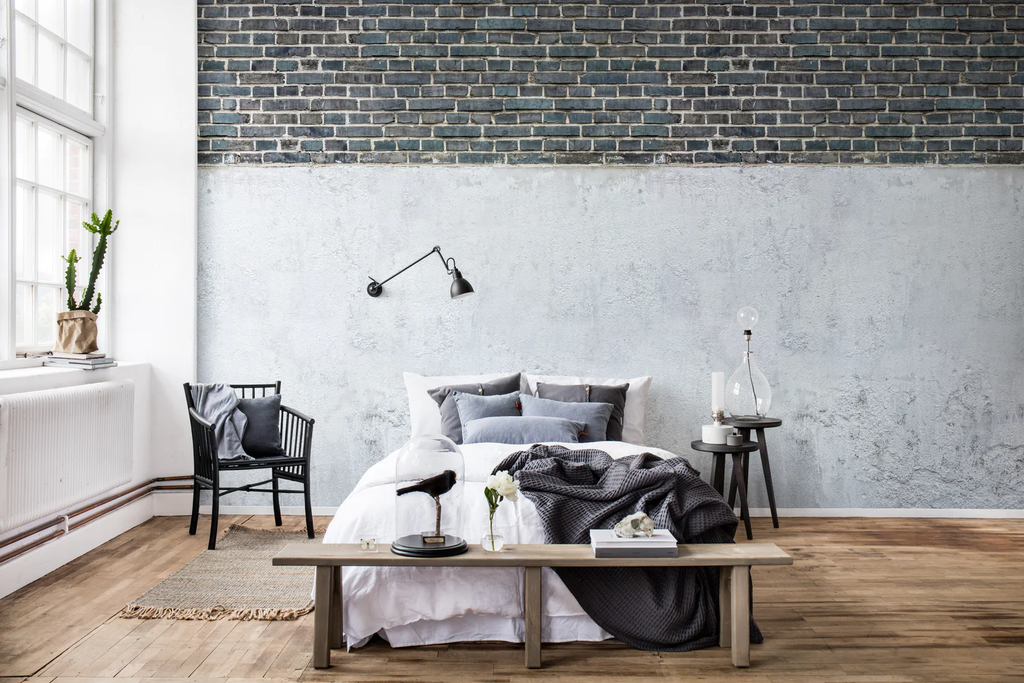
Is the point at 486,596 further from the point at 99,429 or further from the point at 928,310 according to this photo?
the point at 928,310

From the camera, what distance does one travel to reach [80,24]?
4867 millimetres

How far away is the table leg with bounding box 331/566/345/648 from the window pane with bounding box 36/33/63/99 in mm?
3440

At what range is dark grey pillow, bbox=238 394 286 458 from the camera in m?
4.61

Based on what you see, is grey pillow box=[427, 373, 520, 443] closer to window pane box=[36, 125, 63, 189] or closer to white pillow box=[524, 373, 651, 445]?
white pillow box=[524, 373, 651, 445]

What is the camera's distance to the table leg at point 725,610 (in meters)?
2.94

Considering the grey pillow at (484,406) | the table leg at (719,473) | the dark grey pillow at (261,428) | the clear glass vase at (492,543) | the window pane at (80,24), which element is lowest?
the table leg at (719,473)

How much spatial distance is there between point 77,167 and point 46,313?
3.17 feet

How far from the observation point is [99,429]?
169 inches

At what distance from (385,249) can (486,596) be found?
2771 mm

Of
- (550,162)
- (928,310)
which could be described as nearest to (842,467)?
(928,310)

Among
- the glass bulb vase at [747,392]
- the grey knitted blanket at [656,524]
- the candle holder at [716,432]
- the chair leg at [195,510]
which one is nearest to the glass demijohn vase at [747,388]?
the glass bulb vase at [747,392]

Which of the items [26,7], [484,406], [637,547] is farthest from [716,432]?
[26,7]

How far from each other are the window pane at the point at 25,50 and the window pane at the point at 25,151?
0.25 meters

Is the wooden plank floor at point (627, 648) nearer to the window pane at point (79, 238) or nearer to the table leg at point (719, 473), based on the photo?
the table leg at point (719, 473)
